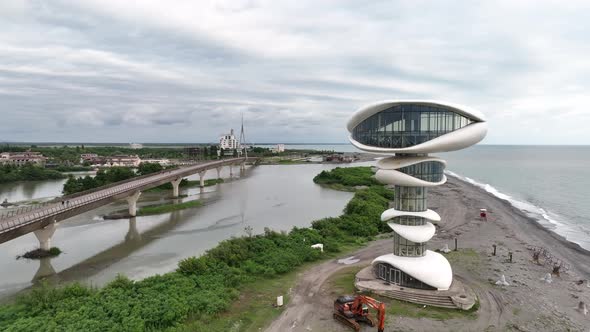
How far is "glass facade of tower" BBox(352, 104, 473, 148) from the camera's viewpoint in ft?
76.8

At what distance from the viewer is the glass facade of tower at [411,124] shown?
922 inches

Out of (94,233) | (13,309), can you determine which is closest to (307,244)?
(13,309)

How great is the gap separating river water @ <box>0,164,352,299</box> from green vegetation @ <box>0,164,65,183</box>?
615 inches

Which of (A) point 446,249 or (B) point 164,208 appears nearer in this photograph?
(A) point 446,249

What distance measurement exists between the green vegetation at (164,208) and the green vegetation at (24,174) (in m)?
55.5

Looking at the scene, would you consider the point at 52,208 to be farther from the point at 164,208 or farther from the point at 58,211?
the point at 164,208

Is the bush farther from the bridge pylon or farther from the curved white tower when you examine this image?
the bridge pylon

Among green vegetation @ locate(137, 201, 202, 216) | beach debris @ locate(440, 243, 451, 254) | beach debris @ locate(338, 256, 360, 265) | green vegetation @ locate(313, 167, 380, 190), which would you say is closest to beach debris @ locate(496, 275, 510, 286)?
beach debris @ locate(440, 243, 451, 254)

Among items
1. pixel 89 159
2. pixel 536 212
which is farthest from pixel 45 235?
pixel 89 159

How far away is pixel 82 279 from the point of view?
30.0 m

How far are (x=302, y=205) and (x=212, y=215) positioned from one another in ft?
51.9

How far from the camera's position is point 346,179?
301 ft

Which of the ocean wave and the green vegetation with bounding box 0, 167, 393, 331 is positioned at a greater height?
the green vegetation with bounding box 0, 167, 393, 331

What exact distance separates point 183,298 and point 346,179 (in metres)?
72.2
